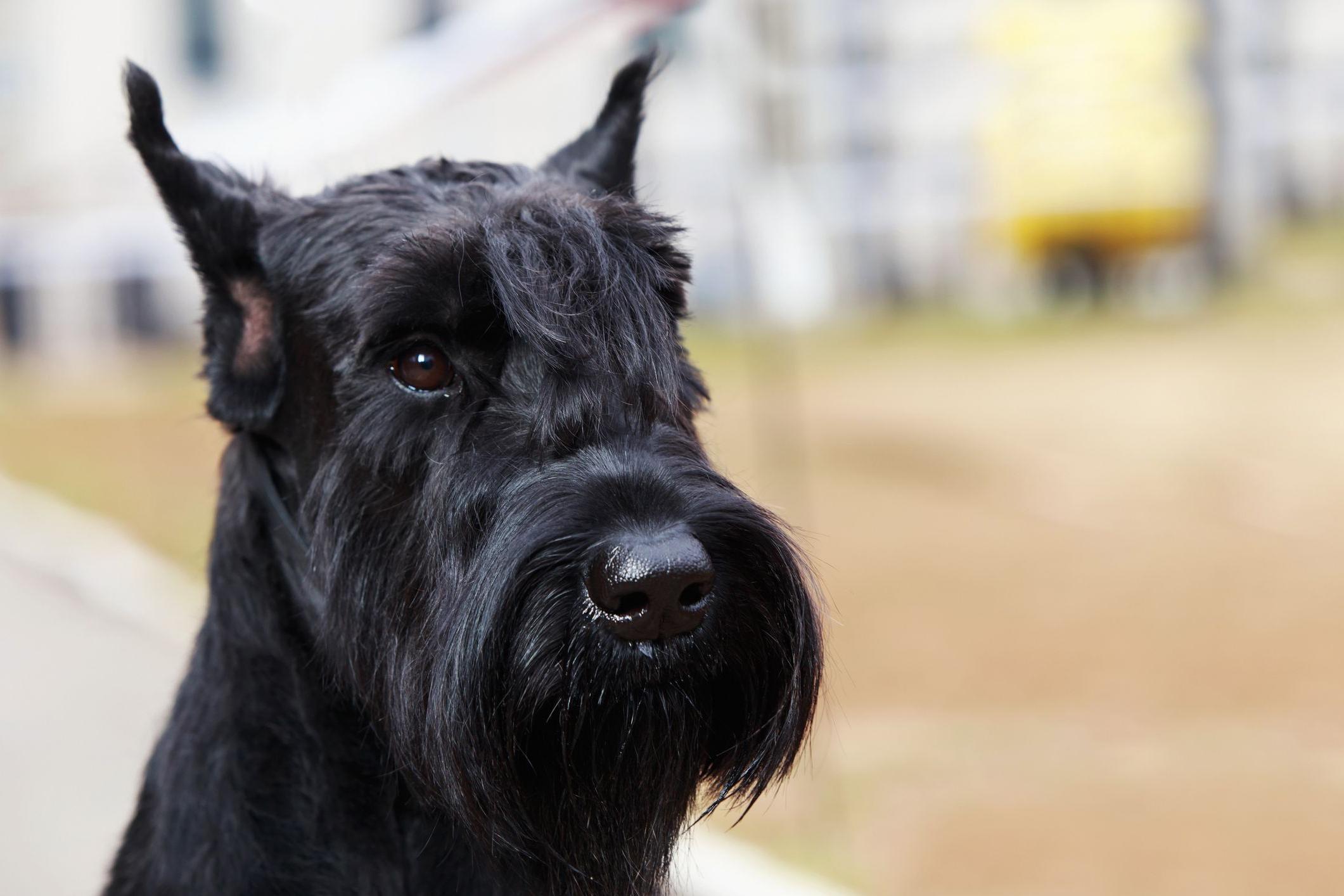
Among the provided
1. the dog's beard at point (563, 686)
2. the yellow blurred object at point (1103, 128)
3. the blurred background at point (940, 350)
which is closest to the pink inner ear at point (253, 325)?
the dog's beard at point (563, 686)

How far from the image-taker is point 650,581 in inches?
73.4

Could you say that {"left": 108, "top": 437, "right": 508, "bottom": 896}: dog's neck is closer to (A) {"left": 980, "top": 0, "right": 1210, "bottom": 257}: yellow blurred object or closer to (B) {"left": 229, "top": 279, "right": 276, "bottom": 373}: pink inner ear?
(B) {"left": 229, "top": 279, "right": 276, "bottom": 373}: pink inner ear

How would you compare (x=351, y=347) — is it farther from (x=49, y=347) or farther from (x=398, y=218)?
(x=49, y=347)

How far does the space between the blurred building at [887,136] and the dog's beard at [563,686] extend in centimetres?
1159

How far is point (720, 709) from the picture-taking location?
6.93 ft

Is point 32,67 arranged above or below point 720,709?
above

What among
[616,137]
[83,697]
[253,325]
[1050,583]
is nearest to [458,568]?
[253,325]

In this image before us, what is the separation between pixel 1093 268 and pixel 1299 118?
26.8 feet

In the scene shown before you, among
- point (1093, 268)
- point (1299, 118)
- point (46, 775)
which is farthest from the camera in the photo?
point (1299, 118)

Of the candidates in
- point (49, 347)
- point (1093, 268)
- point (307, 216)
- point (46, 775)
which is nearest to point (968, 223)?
point (1093, 268)

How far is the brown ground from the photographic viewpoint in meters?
4.66

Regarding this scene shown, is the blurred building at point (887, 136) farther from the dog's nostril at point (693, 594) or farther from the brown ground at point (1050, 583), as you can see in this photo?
the dog's nostril at point (693, 594)

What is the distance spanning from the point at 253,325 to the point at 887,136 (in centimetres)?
2335

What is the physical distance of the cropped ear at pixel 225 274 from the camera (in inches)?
92.4
